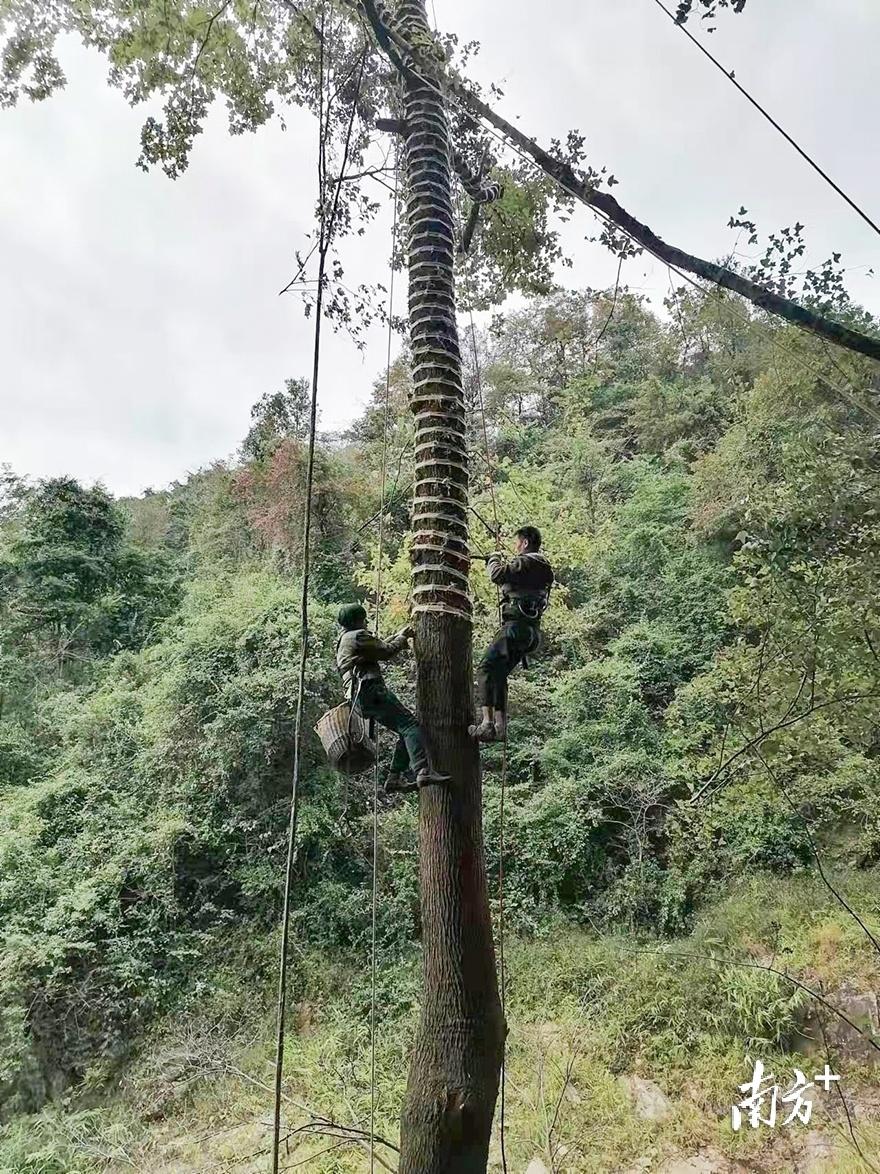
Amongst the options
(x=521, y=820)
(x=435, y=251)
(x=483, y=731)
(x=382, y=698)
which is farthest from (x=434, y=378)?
(x=521, y=820)

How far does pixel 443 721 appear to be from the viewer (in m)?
2.25

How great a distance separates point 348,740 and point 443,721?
446 mm

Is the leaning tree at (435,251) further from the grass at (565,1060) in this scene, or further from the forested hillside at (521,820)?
the grass at (565,1060)

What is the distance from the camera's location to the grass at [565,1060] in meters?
4.18

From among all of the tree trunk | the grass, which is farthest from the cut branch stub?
the grass

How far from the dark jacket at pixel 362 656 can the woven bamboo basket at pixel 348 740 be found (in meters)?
0.08

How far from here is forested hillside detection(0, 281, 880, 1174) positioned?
4.45 meters

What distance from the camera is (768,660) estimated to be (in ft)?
15.3

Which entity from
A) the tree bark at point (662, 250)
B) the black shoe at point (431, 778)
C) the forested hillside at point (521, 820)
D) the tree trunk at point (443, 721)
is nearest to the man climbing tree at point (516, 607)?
the tree trunk at point (443, 721)

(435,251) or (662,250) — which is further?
(435,251)

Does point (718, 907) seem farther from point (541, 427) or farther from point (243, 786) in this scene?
point (541, 427)

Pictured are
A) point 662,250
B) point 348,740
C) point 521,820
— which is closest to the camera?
point 662,250

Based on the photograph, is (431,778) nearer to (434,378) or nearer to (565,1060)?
(434,378)

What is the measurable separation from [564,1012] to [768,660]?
120 inches
